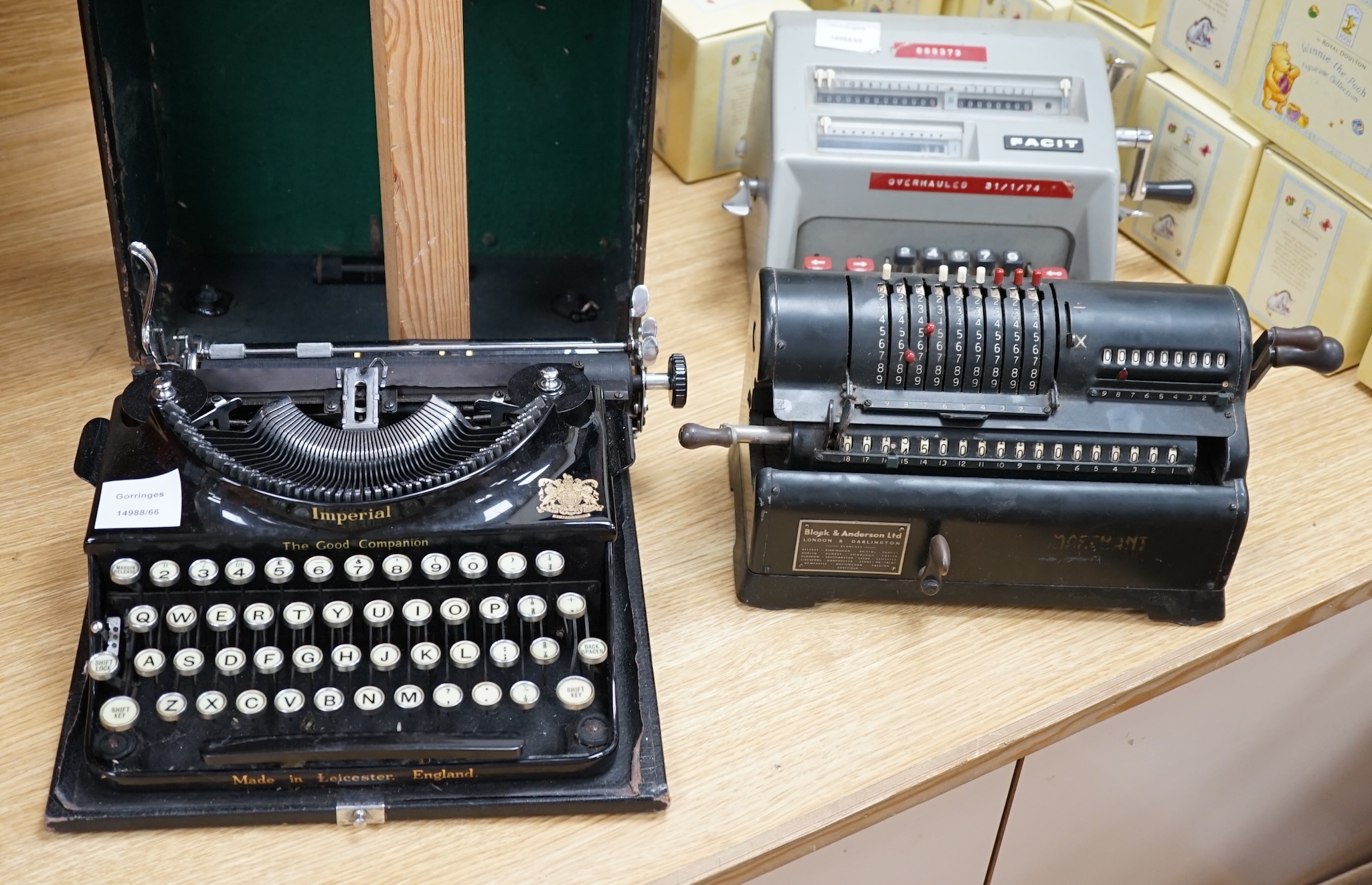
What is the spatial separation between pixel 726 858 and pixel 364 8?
116cm

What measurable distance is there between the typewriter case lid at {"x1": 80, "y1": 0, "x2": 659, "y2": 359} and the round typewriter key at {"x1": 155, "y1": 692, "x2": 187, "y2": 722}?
22.1 inches

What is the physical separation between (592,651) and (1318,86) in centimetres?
115

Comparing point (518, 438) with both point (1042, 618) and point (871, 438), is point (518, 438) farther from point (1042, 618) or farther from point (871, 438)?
point (1042, 618)

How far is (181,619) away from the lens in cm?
126

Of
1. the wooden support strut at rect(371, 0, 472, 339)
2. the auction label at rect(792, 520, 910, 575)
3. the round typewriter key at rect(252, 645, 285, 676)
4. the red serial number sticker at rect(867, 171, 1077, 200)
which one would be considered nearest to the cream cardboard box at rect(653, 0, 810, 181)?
the red serial number sticker at rect(867, 171, 1077, 200)

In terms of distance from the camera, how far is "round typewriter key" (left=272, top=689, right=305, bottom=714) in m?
1.23

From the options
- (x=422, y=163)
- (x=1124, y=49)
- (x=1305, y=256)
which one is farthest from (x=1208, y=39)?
(x=422, y=163)

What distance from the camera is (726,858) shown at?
1221mm

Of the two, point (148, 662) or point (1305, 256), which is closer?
point (148, 662)

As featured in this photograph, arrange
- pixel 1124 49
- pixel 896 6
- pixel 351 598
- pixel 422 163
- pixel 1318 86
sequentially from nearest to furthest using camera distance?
pixel 351 598 < pixel 422 163 < pixel 1318 86 < pixel 1124 49 < pixel 896 6

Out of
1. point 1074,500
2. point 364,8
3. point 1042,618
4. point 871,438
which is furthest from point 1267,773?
point 364,8

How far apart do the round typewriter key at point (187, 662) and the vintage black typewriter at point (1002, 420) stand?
0.53 meters

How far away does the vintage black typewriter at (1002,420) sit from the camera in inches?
53.5

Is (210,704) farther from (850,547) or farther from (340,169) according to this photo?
(340,169)
